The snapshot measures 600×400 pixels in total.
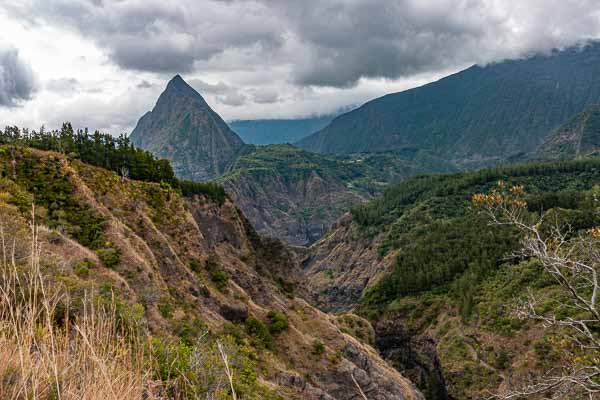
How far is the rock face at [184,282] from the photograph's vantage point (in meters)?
30.6

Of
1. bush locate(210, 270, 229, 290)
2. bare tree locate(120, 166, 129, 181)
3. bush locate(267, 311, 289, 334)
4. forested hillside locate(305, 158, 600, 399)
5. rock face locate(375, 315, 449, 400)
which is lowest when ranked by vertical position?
rock face locate(375, 315, 449, 400)

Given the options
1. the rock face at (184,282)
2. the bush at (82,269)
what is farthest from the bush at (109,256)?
the bush at (82,269)

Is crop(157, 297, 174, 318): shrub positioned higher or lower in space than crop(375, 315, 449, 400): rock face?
higher

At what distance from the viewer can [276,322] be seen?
4388cm

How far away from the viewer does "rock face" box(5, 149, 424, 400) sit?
100ft

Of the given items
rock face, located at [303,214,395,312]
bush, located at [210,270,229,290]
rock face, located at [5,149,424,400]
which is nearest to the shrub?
rock face, located at [5,149,424,400]

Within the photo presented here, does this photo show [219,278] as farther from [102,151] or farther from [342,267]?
[342,267]

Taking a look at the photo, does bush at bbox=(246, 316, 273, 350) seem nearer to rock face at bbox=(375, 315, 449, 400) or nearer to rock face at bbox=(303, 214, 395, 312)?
rock face at bbox=(375, 315, 449, 400)

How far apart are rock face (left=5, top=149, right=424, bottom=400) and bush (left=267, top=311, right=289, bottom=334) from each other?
53 centimetres

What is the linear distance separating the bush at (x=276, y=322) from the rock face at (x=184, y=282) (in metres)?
0.53

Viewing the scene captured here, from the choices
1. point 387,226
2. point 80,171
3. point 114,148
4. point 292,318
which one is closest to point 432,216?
point 387,226

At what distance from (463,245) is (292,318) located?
6434 cm

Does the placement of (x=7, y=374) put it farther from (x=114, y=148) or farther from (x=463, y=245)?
(x=463, y=245)

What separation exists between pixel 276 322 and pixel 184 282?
37.9ft
